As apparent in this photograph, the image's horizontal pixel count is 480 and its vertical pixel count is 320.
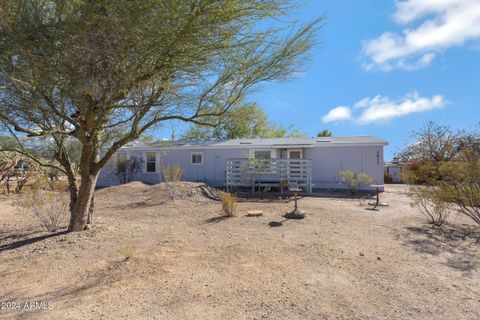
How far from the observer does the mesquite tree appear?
3.51 meters

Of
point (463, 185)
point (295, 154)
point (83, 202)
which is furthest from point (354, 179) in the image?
point (83, 202)

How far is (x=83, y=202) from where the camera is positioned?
20.5 feet

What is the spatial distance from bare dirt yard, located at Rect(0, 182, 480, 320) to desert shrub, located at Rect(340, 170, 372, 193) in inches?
261

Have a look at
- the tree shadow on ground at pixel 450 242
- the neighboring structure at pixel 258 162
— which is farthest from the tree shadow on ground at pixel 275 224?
the neighboring structure at pixel 258 162

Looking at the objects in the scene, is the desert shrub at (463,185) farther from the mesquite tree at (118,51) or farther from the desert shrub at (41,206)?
the desert shrub at (41,206)

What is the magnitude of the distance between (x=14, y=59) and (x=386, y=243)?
22.1 feet

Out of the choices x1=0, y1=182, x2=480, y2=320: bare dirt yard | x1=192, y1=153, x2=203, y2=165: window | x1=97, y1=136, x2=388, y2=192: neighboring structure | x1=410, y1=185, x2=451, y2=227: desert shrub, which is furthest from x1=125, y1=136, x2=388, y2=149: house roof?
x1=0, y1=182, x2=480, y2=320: bare dirt yard

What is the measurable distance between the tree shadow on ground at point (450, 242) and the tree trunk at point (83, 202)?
20.7ft

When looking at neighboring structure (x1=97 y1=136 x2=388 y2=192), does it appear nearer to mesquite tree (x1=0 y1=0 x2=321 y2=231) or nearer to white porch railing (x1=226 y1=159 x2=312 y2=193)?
white porch railing (x1=226 y1=159 x2=312 y2=193)

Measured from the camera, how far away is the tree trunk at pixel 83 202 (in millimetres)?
6227

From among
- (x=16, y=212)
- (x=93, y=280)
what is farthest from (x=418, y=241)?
(x=16, y=212)

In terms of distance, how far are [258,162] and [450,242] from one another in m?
9.14

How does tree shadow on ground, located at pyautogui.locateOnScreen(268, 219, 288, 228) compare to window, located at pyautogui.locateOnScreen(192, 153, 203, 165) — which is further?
window, located at pyautogui.locateOnScreen(192, 153, 203, 165)

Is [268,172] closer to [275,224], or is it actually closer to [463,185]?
[275,224]
